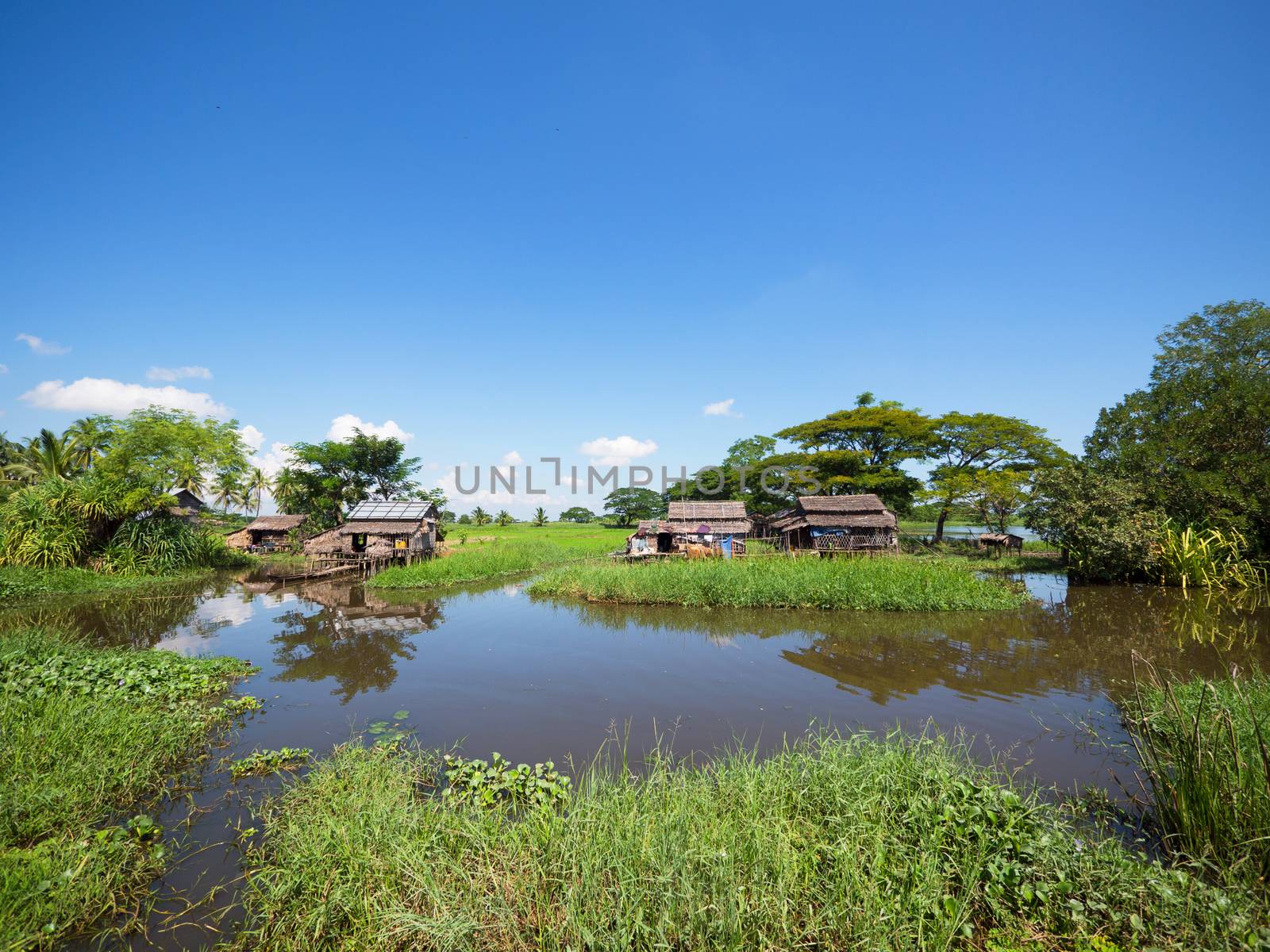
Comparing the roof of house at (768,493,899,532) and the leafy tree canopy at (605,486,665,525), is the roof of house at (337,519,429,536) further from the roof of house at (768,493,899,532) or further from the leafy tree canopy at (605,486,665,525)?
the leafy tree canopy at (605,486,665,525)

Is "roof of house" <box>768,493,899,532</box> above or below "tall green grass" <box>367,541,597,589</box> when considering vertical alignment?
above

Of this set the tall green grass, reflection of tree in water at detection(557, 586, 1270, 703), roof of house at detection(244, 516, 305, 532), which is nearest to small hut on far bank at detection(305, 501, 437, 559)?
the tall green grass

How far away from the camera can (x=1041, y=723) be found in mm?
7406

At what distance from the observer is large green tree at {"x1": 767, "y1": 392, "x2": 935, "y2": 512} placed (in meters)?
34.7

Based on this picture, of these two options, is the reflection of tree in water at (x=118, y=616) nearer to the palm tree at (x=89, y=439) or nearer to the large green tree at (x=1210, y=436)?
the palm tree at (x=89, y=439)

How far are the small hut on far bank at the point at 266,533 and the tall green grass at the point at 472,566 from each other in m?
15.6

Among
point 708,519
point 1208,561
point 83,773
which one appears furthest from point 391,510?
point 1208,561

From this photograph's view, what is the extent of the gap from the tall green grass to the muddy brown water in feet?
12.0

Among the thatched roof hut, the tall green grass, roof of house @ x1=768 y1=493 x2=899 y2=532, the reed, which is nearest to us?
the reed

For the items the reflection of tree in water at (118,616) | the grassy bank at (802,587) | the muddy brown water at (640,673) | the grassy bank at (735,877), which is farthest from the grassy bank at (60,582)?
the grassy bank at (735,877)

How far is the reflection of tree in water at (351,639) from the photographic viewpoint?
10.3 meters


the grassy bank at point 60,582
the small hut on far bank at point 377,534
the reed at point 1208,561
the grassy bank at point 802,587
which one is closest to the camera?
the grassy bank at point 802,587

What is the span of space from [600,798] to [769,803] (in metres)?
1.55

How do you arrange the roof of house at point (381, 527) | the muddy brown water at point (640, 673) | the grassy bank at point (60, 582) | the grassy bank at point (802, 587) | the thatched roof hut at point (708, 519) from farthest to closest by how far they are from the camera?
the thatched roof hut at point (708, 519) → the roof of house at point (381, 527) → the grassy bank at point (60, 582) → the grassy bank at point (802, 587) → the muddy brown water at point (640, 673)
